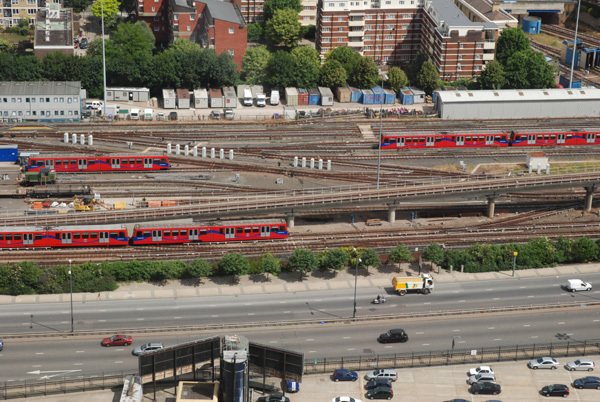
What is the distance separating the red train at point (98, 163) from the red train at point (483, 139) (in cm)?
3419

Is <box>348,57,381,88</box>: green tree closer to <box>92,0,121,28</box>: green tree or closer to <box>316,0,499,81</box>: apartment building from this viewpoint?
<box>316,0,499,81</box>: apartment building

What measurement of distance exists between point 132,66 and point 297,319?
241 feet

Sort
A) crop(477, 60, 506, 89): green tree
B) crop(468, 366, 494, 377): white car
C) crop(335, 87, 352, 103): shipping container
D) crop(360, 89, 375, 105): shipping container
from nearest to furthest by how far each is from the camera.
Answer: crop(468, 366, 494, 377): white car, crop(477, 60, 506, 89): green tree, crop(360, 89, 375, 105): shipping container, crop(335, 87, 352, 103): shipping container

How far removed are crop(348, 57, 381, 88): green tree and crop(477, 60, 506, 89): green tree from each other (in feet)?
59.1

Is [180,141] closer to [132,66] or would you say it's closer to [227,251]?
[132,66]

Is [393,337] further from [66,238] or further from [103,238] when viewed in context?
[66,238]

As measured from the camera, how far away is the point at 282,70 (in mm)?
167750

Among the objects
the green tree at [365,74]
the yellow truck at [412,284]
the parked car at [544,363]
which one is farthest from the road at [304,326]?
the green tree at [365,74]

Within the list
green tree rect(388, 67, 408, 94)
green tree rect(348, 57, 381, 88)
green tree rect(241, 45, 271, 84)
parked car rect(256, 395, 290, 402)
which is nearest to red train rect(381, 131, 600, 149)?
green tree rect(388, 67, 408, 94)

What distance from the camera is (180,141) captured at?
497ft

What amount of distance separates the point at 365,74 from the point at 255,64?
61.0 feet

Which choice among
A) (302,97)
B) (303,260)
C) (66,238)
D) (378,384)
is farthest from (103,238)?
(302,97)

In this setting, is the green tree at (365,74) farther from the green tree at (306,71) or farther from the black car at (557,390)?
the black car at (557,390)

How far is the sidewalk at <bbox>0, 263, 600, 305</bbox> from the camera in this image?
358 feet
